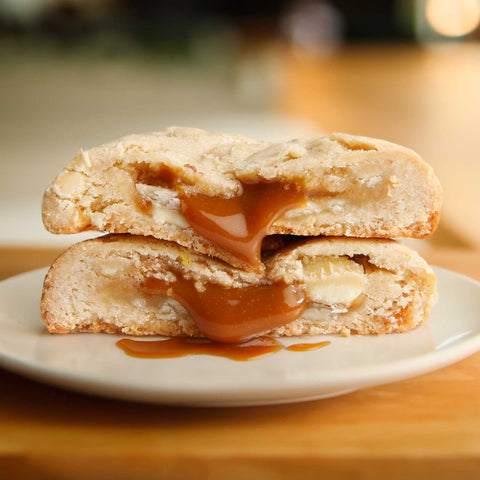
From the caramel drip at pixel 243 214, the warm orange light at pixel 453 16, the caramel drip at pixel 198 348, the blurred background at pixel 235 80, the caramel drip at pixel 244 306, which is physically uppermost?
the caramel drip at pixel 243 214

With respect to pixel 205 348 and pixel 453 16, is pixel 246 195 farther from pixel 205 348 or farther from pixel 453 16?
pixel 453 16

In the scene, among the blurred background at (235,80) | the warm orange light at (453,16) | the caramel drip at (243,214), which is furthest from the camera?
the warm orange light at (453,16)

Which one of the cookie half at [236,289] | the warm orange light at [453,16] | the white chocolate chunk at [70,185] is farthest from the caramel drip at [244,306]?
the warm orange light at [453,16]

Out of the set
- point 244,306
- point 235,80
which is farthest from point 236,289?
point 235,80

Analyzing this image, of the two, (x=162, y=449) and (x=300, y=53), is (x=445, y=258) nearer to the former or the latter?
(x=162, y=449)

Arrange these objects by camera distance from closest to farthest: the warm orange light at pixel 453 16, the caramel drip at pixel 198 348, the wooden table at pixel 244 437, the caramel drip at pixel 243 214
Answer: the wooden table at pixel 244 437, the caramel drip at pixel 198 348, the caramel drip at pixel 243 214, the warm orange light at pixel 453 16

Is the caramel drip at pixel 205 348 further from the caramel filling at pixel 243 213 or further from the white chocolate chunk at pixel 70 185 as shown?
the white chocolate chunk at pixel 70 185

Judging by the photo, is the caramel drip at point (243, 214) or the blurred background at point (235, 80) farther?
the blurred background at point (235, 80)
